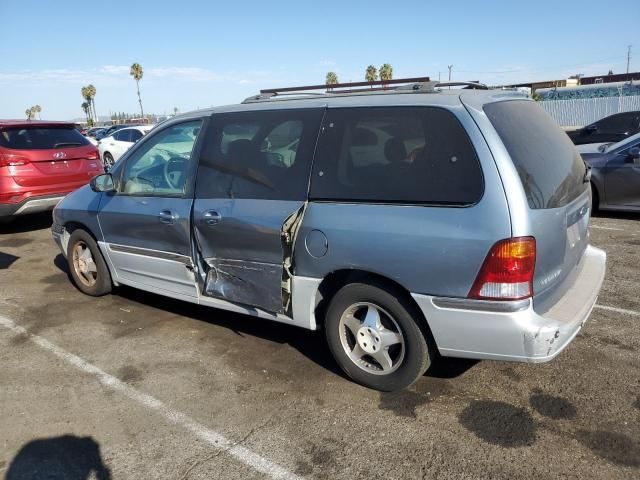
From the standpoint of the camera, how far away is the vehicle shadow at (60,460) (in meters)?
2.79

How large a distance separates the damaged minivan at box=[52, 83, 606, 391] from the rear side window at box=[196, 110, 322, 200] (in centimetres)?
1

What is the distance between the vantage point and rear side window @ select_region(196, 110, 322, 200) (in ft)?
11.6

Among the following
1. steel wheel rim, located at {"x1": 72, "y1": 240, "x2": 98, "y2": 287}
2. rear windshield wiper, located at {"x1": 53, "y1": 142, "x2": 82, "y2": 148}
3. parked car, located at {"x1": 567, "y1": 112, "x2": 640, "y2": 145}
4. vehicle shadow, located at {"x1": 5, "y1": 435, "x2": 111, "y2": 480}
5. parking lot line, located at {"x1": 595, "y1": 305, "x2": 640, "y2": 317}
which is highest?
rear windshield wiper, located at {"x1": 53, "y1": 142, "x2": 82, "y2": 148}

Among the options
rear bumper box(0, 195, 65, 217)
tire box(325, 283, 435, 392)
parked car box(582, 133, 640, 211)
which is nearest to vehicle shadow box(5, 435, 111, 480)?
tire box(325, 283, 435, 392)

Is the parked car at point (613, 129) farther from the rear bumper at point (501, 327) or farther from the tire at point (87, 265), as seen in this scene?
the tire at point (87, 265)

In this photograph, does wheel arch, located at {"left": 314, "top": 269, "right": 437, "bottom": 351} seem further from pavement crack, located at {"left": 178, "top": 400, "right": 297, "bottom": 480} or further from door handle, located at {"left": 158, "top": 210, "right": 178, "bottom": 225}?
door handle, located at {"left": 158, "top": 210, "right": 178, "bottom": 225}

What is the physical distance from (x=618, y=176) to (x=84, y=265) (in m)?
7.04

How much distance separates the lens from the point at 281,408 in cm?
332

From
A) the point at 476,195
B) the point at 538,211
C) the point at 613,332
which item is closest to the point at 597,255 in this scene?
the point at 613,332

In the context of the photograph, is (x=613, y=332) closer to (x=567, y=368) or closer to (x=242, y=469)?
(x=567, y=368)

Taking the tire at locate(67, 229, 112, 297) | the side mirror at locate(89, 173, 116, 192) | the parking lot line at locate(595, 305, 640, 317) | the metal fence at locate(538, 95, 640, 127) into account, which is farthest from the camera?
the metal fence at locate(538, 95, 640, 127)

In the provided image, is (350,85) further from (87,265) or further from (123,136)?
(123,136)

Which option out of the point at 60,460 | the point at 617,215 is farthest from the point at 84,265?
the point at 617,215

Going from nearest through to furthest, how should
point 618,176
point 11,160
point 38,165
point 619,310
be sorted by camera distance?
point 619,310, point 618,176, point 11,160, point 38,165
